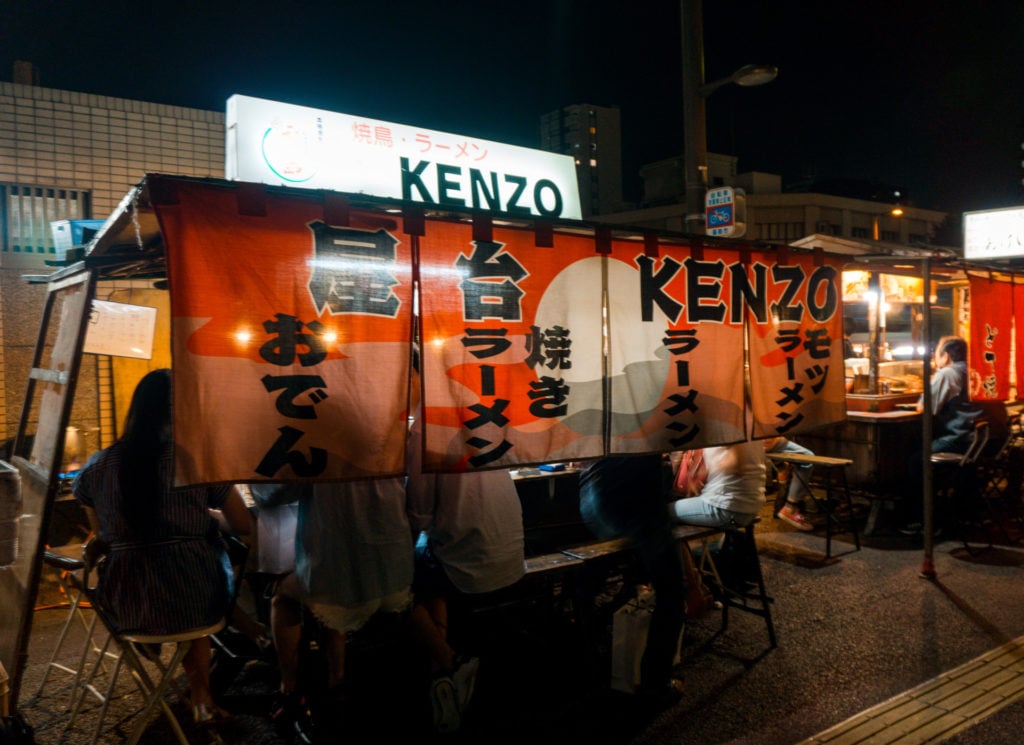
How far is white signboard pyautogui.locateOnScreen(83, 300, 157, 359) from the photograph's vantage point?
229 inches

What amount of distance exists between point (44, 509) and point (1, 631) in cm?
111

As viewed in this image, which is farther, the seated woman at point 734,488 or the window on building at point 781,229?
the window on building at point 781,229

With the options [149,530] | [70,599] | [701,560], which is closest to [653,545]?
[701,560]

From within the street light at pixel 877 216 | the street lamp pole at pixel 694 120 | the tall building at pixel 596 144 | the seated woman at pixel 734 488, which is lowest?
the seated woman at pixel 734 488

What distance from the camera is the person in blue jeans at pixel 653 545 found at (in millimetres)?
5012

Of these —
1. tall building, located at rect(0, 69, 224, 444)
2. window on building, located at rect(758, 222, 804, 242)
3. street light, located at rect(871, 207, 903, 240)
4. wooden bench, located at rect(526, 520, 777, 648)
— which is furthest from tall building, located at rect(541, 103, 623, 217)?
wooden bench, located at rect(526, 520, 777, 648)

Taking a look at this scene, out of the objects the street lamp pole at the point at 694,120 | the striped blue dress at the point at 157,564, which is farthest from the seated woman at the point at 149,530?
the street lamp pole at the point at 694,120

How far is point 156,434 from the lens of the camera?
161 inches

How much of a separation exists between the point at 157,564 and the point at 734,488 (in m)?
4.42

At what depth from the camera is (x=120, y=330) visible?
591 cm

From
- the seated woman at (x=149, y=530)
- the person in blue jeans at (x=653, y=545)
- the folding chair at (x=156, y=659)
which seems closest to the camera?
the folding chair at (x=156, y=659)

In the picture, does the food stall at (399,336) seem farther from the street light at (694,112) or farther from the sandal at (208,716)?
the street light at (694,112)

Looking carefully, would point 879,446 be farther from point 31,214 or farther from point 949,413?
point 31,214

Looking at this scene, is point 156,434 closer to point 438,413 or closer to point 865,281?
point 438,413
